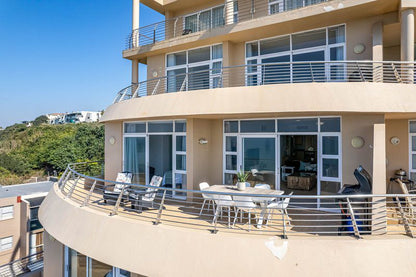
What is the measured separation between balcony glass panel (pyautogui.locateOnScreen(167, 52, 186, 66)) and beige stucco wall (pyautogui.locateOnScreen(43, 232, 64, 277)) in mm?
9530

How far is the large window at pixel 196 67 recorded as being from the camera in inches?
472

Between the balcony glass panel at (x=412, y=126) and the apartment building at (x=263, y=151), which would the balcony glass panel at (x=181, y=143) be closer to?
the apartment building at (x=263, y=151)

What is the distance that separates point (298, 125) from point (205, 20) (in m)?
8.15

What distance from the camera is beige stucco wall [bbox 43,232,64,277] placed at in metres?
9.28

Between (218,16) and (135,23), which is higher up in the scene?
(135,23)

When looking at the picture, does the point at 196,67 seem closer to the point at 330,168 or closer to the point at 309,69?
the point at 309,69

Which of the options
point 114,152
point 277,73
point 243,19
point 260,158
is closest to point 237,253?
point 260,158

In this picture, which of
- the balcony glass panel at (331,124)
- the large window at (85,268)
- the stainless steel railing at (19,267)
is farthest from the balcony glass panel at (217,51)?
the stainless steel railing at (19,267)

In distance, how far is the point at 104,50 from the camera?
92.7 ft

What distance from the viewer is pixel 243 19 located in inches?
491

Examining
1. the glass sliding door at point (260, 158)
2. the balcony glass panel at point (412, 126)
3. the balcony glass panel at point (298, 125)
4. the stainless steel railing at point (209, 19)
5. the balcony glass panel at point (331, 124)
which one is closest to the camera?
the balcony glass panel at point (331, 124)

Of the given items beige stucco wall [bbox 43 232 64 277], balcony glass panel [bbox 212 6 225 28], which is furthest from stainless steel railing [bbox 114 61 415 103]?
beige stucco wall [bbox 43 232 64 277]

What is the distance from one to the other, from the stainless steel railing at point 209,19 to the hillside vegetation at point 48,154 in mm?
29632

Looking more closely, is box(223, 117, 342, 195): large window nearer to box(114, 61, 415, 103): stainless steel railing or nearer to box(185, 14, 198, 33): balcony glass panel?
box(114, 61, 415, 103): stainless steel railing
